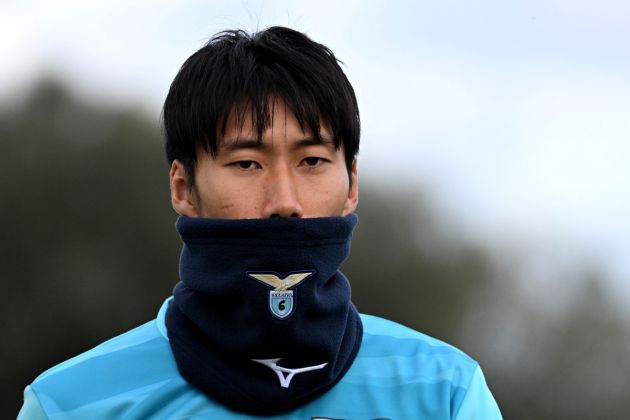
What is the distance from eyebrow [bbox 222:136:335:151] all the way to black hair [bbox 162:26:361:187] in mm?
21

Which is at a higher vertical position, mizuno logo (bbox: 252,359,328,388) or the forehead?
the forehead

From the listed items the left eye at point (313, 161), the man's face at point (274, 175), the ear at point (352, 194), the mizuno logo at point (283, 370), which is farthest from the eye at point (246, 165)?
the mizuno logo at point (283, 370)

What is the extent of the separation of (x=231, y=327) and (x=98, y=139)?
13881 millimetres

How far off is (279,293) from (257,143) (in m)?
0.45

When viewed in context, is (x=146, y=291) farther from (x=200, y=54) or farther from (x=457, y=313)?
(x=200, y=54)

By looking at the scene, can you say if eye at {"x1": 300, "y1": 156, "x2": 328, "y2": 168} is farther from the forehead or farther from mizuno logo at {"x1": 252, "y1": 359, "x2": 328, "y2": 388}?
mizuno logo at {"x1": 252, "y1": 359, "x2": 328, "y2": 388}

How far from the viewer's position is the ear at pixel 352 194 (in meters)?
3.69

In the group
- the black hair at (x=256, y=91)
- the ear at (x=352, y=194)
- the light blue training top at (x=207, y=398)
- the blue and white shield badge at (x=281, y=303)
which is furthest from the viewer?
the ear at (x=352, y=194)

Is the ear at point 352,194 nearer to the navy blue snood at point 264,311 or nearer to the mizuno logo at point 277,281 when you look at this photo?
the navy blue snood at point 264,311

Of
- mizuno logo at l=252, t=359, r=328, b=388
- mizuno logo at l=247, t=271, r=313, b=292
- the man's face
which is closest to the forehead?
the man's face

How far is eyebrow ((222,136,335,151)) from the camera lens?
348 centimetres

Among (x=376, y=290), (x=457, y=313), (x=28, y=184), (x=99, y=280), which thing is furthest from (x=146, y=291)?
(x=457, y=313)

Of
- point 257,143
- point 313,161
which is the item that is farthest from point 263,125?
point 313,161

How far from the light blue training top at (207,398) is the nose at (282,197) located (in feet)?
1.78
